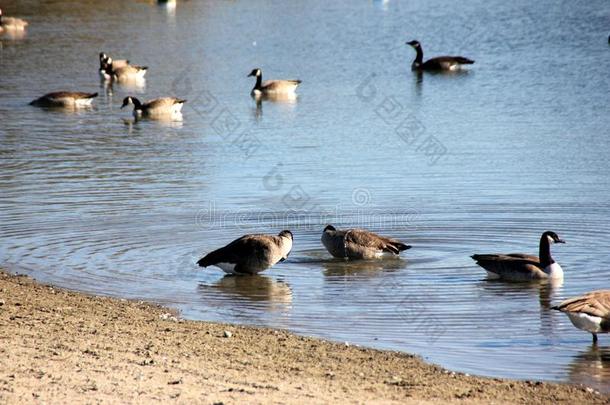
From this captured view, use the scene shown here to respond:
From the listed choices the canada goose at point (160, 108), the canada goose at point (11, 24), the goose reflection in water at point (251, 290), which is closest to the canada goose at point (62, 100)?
the canada goose at point (160, 108)

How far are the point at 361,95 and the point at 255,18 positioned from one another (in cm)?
2272

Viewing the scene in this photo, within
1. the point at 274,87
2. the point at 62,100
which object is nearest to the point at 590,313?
the point at 274,87

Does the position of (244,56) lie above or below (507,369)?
above

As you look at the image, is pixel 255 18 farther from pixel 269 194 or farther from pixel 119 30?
pixel 269 194

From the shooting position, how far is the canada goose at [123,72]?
3203 cm

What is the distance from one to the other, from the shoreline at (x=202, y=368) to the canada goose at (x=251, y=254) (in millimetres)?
2296

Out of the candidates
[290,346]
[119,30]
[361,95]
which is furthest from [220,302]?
[119,30]

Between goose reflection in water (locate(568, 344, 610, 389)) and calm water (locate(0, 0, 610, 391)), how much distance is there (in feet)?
0.09

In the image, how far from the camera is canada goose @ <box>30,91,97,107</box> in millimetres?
26625

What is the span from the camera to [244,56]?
36500 millimetres

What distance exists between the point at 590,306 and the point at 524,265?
268 cm

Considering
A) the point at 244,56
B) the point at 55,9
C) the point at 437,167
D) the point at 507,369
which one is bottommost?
the point at 507,369

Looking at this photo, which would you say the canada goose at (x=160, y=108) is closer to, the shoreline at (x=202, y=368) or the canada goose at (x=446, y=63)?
the canada goose at (x=446, y=63)

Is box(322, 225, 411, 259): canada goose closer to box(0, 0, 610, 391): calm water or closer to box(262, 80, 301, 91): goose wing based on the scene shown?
box(0, 0, 610, 391): calm water
